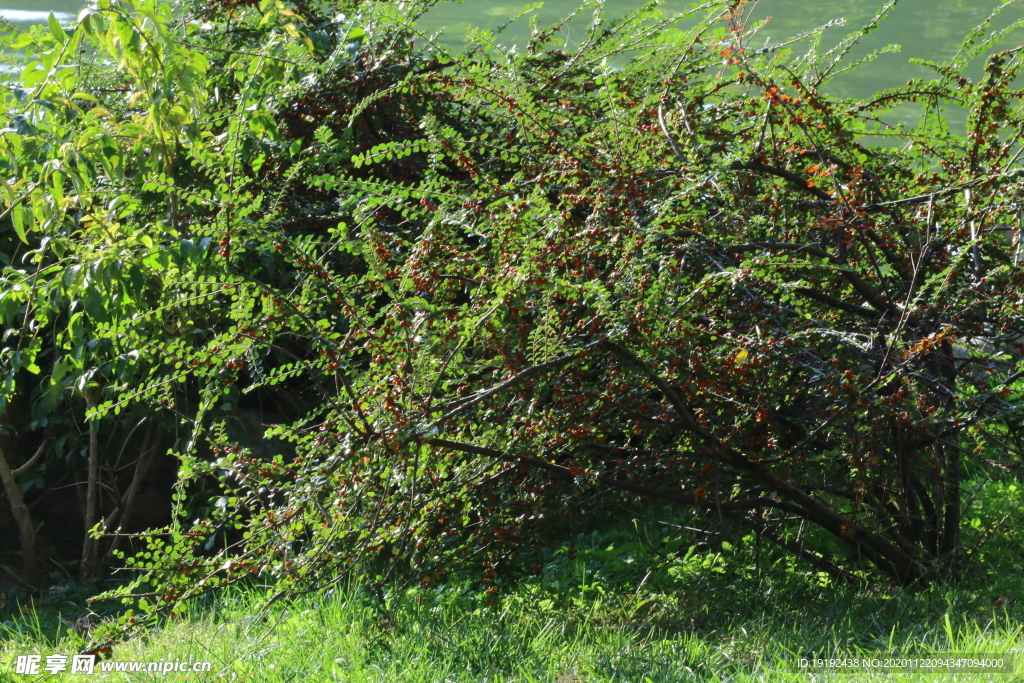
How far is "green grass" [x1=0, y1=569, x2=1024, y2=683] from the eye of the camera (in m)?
2.81

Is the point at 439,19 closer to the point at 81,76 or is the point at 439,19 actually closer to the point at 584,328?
the point at 81,76

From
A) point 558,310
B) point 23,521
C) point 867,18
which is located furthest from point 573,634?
point 867,18

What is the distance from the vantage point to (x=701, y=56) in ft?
15.6

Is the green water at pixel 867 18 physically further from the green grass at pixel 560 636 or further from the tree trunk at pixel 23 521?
the green grass at pixel 560 636

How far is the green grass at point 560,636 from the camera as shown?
2.81 metres

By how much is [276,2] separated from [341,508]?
221 centimetres

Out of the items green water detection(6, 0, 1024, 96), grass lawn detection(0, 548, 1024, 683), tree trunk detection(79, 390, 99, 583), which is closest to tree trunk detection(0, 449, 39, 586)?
tree trunk detection(79, 390, 99, 583)

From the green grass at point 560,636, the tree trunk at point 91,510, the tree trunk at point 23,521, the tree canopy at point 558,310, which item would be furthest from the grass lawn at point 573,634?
the tree trunk at point 23,521

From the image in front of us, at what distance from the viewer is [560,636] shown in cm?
315

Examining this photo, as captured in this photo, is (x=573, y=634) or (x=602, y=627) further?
(x=602, y=627)

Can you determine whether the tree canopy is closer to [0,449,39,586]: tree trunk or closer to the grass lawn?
the grass lawn

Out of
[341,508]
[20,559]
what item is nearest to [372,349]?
[341,508]

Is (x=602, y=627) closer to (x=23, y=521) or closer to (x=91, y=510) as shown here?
(x=91, y=510)

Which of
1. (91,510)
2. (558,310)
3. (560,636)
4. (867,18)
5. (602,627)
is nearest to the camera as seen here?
(558,310)
